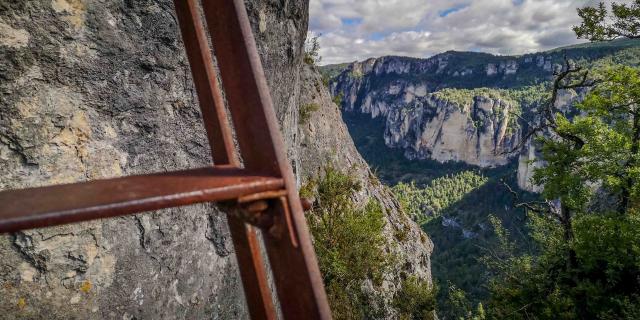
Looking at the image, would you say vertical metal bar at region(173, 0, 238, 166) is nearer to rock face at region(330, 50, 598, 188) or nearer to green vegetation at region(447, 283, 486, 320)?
green vegetation at region(447, 283, 486, 320)

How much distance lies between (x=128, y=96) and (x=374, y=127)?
175963mm

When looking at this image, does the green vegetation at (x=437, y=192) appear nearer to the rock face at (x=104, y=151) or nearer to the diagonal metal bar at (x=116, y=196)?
the rock face at (x=104, y=151)

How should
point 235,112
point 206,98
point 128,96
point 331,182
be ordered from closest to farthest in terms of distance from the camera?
point 235,112 → point 206,98 → point 128,96 → point 331,182

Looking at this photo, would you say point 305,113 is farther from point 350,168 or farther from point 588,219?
point 588,219

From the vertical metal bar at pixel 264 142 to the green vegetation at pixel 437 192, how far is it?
106 metres

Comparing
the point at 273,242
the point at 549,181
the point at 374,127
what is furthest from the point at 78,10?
the point at 374,127

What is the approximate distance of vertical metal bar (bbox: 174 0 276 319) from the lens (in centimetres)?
140

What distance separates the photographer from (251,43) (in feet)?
4.08

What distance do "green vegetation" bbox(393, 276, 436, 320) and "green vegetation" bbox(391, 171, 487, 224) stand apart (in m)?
86.8

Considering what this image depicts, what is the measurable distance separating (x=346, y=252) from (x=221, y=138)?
47.6 feet

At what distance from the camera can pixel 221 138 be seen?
1.61 metres

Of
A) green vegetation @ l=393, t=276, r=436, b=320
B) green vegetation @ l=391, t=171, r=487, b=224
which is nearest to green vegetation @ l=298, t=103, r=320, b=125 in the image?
green vegetation @ l=393, t=276, r=436, b=320

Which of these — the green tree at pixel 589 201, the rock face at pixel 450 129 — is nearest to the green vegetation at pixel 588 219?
the green tree at pixel 589 201

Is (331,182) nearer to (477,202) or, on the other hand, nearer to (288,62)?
(288,62)
